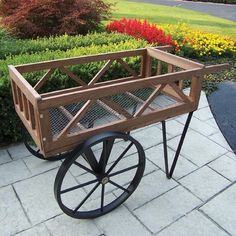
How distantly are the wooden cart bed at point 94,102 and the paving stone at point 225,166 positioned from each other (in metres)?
1.00

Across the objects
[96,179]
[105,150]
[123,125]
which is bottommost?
[96,179]

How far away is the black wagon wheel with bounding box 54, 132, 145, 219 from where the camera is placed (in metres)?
2.15

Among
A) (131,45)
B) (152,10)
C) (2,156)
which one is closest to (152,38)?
(131,45)

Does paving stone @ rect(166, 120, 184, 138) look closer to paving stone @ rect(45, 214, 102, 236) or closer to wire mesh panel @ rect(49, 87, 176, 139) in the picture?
wire mesh panel @ rect(49, 87, 176, 139)

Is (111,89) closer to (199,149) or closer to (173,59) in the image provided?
(173,59)

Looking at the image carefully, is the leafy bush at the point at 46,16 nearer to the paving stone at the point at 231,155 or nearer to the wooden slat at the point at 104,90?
the paving stone at the point at 231,155

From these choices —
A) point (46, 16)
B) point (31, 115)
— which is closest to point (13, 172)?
point (31, 115)

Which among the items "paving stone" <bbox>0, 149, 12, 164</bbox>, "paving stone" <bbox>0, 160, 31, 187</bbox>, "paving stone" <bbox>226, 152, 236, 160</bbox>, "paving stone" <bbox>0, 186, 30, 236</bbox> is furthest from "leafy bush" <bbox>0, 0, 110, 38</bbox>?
"paving stone" <bbox>0, 186, 30, 236</bbox>

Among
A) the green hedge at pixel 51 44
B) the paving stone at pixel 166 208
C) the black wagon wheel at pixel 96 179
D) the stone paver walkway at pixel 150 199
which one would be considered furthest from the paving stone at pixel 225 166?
the green hedge at pixel 51 44

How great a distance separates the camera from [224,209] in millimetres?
2721

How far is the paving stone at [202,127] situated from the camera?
396 cm

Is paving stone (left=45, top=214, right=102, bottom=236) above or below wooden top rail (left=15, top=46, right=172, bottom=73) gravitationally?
below

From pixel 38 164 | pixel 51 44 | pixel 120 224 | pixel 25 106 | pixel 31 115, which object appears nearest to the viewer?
pixel 31 115

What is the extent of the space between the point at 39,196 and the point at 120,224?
2.63ft
